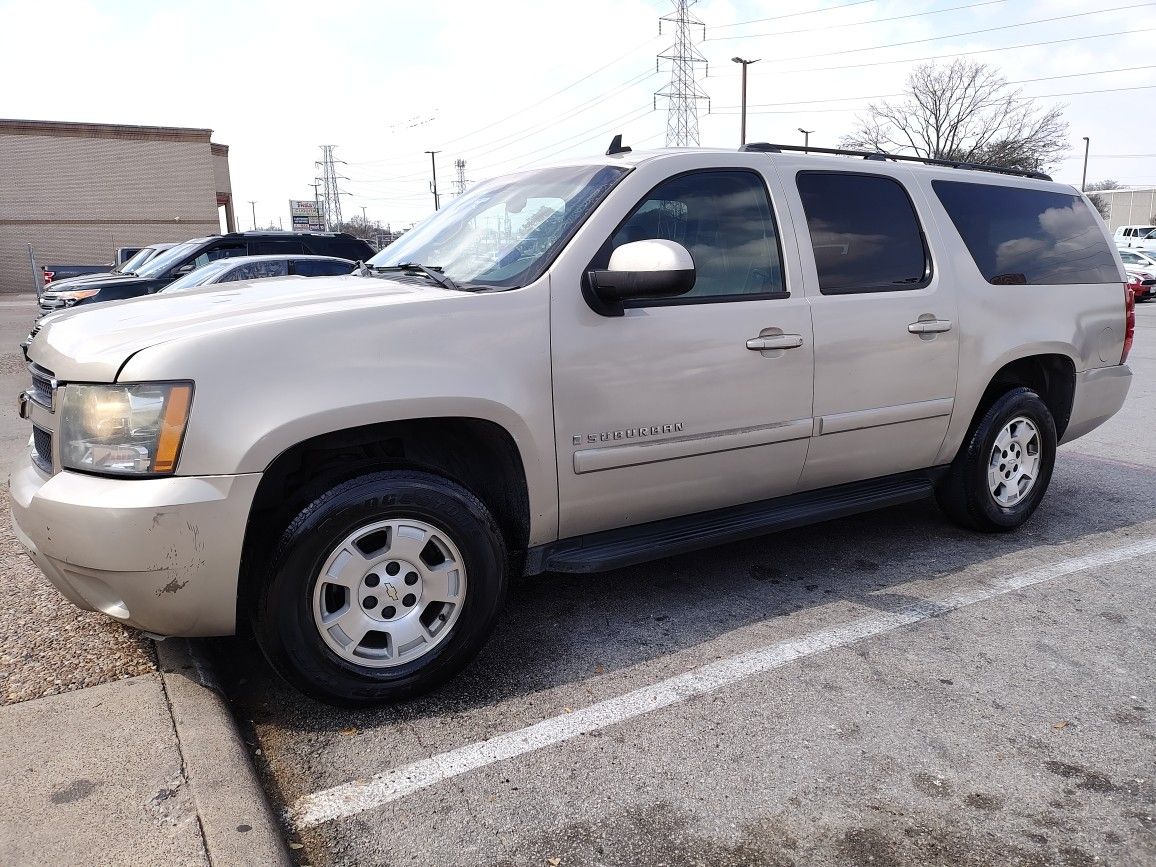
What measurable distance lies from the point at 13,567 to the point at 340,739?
2184 mm

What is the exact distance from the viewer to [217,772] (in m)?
2.38

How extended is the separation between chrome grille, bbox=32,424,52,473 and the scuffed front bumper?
487 centimetres

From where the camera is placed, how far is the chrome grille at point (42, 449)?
2.79 m

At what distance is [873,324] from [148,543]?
2992mm

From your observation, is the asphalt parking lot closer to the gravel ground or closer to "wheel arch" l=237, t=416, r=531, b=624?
the gravel ground

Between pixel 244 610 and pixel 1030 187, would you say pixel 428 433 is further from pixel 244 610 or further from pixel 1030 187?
pixel 1030 187

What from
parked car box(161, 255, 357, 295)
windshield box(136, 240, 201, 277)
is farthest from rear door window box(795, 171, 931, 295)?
windshield box(136, 240, 201, 277)

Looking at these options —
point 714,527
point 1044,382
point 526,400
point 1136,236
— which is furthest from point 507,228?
point 1136,236

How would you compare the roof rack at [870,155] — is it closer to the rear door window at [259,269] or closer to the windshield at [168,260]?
the rear door window at [259,269]

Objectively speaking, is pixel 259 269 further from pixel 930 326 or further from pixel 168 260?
pixel 930 326

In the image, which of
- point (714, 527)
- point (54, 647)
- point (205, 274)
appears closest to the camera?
point (54, 647)

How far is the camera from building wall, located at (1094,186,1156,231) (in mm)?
63688

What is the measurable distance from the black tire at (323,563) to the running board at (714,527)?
0.32m

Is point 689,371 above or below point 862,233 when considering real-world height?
below
